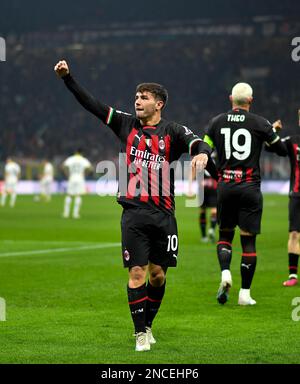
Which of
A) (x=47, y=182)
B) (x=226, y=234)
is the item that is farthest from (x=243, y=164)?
(x=47, y=182)

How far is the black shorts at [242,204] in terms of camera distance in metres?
10.2

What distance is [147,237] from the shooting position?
7383 mm

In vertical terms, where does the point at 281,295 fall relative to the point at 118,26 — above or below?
below

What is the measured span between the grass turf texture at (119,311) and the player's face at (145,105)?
6.43 feet

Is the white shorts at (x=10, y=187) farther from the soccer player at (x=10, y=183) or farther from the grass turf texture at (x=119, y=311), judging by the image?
the grass turf texture at (x=119, y=311)

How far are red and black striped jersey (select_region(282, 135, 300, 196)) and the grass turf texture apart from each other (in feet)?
4.53

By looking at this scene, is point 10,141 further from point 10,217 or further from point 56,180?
point 10,217

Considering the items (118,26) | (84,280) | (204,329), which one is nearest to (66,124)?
(118,26)

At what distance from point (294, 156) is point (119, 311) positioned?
381cm

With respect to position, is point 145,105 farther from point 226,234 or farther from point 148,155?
point 226,234

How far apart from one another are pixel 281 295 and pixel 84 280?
9.91ft

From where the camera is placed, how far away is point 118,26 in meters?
56.7

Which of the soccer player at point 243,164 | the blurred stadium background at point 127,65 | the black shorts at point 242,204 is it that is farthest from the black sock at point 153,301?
the blurred stadium background at point 127,65

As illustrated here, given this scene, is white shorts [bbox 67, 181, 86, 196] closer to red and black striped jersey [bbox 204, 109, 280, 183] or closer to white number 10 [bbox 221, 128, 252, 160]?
red and black striped jersey [bbox 204, 109, 280, 183]
